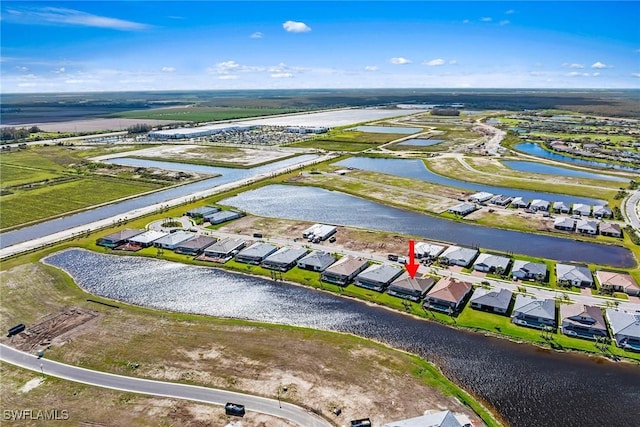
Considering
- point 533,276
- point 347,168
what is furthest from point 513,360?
point 347,168

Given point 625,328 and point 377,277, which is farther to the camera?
point 377,277

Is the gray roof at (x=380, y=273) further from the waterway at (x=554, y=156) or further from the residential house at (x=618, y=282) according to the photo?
the waterway at (x=554, y=156)

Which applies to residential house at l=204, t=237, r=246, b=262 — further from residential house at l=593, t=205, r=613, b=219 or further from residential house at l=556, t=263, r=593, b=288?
residential house at l=593, t=205, r=613, b=219

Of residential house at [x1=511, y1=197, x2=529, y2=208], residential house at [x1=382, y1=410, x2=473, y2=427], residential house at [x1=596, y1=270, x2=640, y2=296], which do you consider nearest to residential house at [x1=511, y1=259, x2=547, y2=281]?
residential house at [x1=596, y1=270, x2=640, y2=296]

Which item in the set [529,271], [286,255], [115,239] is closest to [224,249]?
[286,255]

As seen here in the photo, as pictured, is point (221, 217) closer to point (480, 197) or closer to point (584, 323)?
point (480, 197)

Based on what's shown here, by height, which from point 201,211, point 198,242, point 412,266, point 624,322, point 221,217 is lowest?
point 624,322
